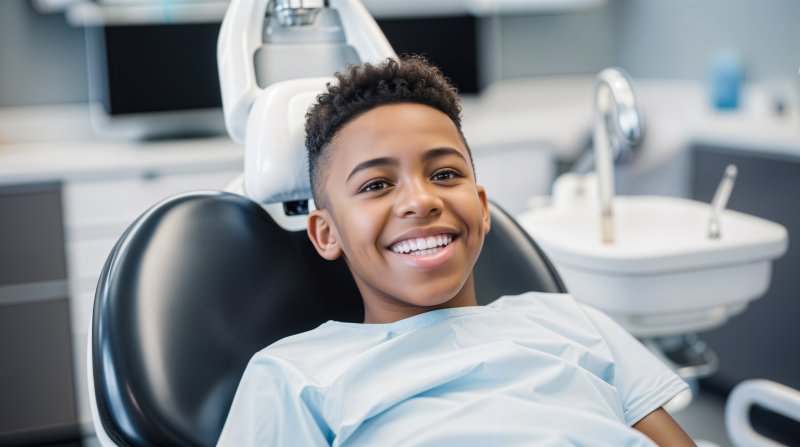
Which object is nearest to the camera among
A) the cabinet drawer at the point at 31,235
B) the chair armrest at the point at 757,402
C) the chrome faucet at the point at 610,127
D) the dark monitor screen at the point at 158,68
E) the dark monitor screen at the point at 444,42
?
the chair armrest at the point at 757,402

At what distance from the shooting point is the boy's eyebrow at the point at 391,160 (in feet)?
3.33

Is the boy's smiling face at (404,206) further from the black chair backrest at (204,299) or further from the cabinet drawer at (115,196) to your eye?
the cabinet drawer at (115,196)

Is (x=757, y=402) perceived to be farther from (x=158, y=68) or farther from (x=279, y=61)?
(x=158, y=68)

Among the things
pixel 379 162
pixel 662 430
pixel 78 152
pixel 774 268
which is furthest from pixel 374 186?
pixel 78 152

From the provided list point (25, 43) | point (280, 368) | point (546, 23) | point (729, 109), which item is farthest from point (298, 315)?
point (546, 23)

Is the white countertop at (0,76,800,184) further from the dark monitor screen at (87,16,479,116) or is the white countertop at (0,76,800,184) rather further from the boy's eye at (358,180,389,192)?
the boy's eye at (358,180,389,192)

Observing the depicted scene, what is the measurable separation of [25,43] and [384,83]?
206cm

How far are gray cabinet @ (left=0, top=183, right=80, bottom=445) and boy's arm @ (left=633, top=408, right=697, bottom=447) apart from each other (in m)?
1.84

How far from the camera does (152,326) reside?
96cm

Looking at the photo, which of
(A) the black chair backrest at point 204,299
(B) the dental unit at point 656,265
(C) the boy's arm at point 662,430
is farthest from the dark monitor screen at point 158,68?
(C) the boy's arm at point 662,430

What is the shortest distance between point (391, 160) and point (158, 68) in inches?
73.5

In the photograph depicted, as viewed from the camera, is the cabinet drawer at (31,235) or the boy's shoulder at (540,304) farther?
the cabinet drawer at (31,235)

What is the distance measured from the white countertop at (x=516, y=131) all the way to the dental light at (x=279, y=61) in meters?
1.24

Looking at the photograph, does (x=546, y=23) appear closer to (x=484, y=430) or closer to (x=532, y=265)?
(x=532, y=265)
